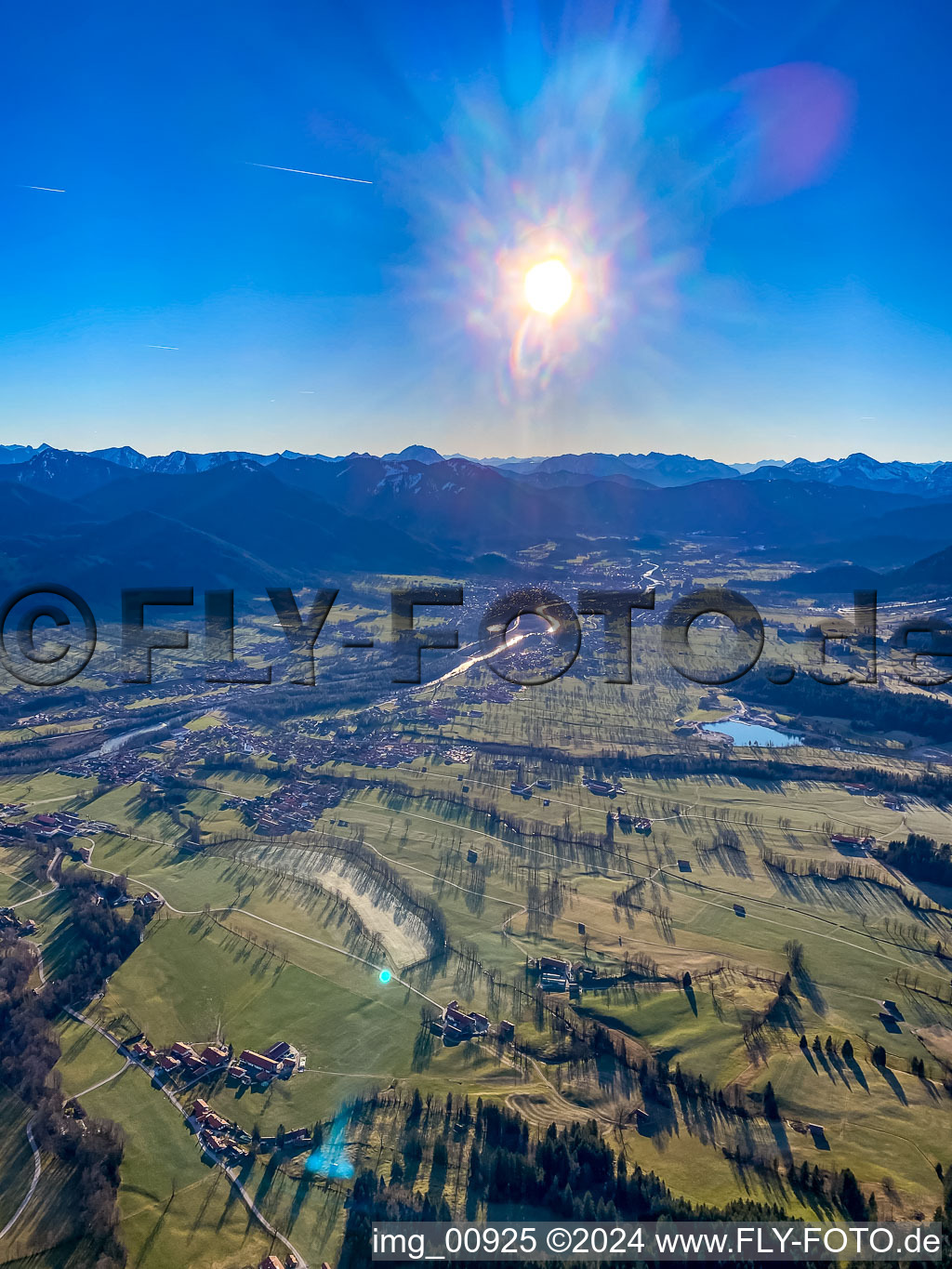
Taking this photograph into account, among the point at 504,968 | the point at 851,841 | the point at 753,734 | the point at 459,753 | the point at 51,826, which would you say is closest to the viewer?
the point at 504,968

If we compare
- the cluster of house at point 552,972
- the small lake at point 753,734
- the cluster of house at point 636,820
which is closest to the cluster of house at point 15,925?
the cluster of house at point 552,972

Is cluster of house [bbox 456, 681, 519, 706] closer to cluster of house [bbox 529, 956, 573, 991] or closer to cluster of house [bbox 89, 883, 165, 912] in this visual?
cluster of house [bbox 89, 883, 165, 912]

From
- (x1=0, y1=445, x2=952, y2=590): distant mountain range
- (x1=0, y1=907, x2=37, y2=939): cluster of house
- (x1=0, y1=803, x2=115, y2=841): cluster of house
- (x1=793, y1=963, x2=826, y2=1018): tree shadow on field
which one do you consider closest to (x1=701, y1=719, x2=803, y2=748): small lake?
(x1=793, y1=963, x2=826, y2=1018): tree shadow on field

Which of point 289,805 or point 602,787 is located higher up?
point 602,787

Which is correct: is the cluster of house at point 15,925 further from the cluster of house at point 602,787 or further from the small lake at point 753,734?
the small lake at point 753,734

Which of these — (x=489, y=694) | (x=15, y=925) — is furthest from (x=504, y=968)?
(x=489, y=694)

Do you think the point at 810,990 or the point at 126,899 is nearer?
the point at 810,990

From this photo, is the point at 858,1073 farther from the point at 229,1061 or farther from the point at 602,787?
the point at 602,787
